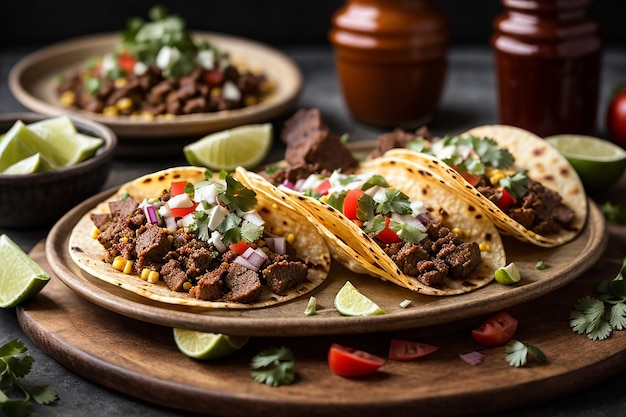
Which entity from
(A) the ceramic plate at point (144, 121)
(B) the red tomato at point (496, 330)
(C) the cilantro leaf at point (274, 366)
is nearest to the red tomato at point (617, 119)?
(A) the ceramic plate at point (144, 121)

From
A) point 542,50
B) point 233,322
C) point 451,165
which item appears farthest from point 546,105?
point 233,322

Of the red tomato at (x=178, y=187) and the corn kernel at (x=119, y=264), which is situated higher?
the red tomato at (x=178, y=187)

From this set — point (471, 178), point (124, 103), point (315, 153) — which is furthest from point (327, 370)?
point (124, 103)

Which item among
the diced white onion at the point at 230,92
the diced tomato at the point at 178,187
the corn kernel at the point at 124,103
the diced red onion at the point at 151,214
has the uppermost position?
the diced tomato at the point at 178,187

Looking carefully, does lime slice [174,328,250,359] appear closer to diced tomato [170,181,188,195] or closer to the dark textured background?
diced tomato [170,181,188,195]

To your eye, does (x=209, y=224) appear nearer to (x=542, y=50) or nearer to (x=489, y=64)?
(x=542, y=50)

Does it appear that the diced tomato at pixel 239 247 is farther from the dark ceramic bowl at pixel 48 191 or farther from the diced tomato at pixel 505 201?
the dark ceramic bowl at pixel 48 191
